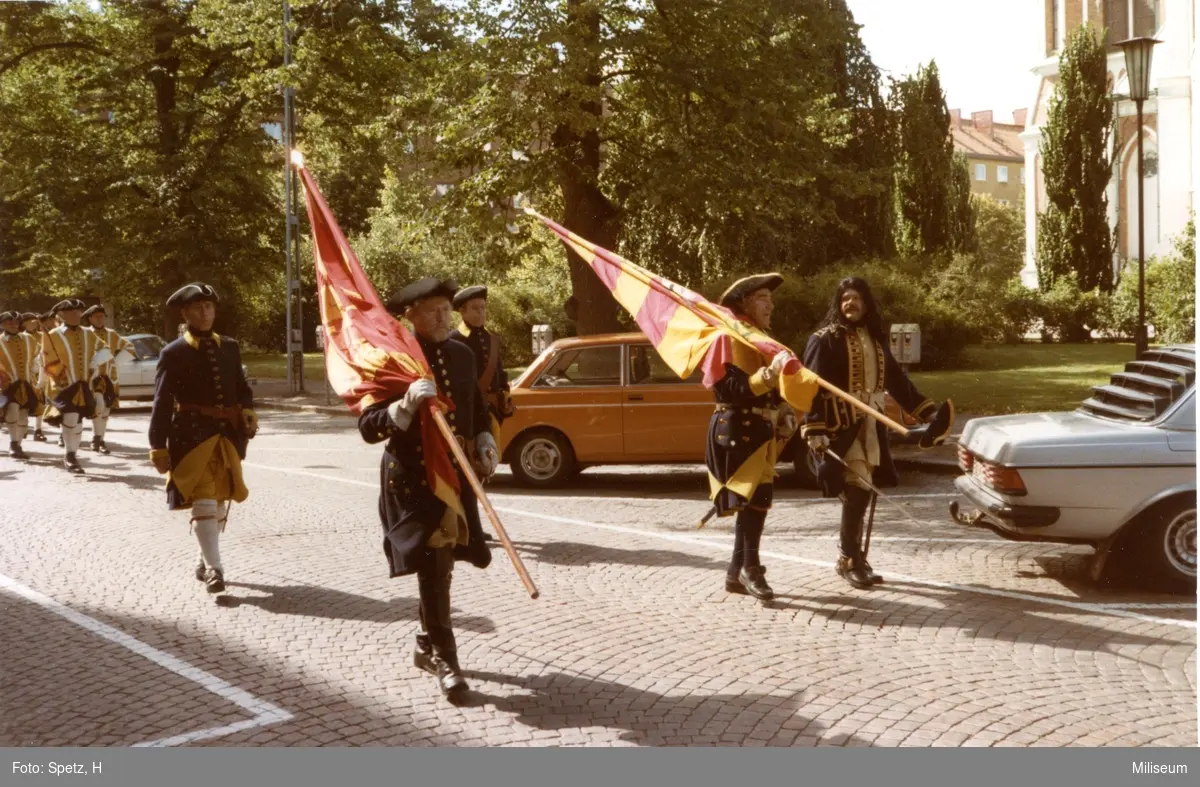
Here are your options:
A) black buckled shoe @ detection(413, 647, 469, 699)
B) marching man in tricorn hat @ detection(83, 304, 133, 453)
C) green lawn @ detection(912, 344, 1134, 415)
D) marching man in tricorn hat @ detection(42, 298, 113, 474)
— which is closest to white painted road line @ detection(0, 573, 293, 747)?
black buckled shoe @ detection(413, 647, 469, 699)

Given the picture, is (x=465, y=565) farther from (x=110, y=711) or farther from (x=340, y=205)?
(x=340, y=205)

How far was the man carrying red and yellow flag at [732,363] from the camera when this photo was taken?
21.4ft

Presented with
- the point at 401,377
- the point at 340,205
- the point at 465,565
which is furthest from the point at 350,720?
the point at 340,205

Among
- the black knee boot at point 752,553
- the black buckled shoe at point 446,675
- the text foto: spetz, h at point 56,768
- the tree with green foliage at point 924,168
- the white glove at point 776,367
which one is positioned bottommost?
the text foto: spetz, h at point 56,768

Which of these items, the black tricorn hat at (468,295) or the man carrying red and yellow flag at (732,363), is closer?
the man carrying red and yellow flag at (732,363)

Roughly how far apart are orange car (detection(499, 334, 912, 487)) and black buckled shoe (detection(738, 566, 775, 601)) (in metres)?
4.76

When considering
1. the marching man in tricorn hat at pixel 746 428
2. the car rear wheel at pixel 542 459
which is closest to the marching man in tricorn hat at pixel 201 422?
the marching man in tricorn hat at pixel 746 428

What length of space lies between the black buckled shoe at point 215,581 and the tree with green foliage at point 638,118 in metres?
10.3

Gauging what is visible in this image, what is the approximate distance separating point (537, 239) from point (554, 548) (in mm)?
12582

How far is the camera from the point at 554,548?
8867 millimetres

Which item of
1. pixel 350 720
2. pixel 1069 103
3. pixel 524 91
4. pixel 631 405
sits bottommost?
pixel 350 720

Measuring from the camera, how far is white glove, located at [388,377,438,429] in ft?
15.4

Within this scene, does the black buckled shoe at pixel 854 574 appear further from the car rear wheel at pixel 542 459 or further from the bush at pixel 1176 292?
the car rear wheel at pixel 542 459

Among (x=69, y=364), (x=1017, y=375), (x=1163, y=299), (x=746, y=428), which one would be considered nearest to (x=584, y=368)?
(x=746, y=428)
